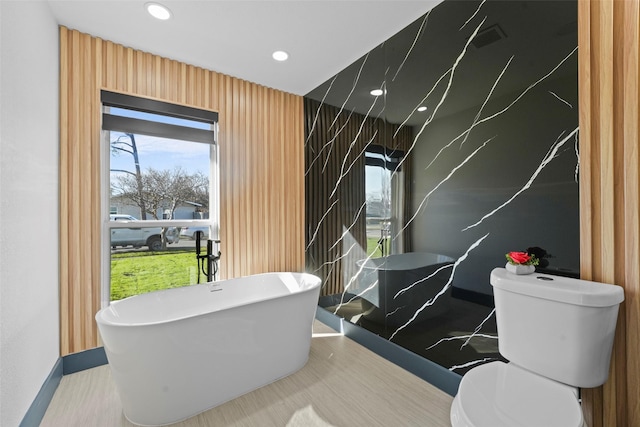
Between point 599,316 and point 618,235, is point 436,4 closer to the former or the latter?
point 618,235

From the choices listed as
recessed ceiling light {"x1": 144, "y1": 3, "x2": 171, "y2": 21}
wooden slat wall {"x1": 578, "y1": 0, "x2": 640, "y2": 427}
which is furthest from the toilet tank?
recessed ceiling light {"x1": 144, "y1": 3, "x2": 171, "y2": 21}

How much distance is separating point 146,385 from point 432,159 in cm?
228

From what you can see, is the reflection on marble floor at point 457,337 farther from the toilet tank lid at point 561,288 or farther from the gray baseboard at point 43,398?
the gray baseboard at point 43,398

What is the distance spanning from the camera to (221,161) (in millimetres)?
2867

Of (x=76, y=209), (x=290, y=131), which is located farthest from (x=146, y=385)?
(x=290, y=131)

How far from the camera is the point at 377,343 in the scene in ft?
8.04

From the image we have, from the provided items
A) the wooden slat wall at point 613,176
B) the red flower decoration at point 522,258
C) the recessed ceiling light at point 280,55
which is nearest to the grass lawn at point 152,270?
the red flower decoration at point 522,258

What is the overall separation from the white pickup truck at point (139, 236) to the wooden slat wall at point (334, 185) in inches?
57.4

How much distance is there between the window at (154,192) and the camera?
2.42 meters

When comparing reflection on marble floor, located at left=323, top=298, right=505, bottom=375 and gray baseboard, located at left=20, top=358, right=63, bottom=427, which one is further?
reflection on marble floor, located at left=323, top=298, right=505, bottom=375

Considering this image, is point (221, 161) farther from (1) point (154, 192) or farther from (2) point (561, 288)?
(2) point (561, 288)

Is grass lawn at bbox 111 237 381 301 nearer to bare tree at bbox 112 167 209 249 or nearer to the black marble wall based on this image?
bare tree at bbox 112 167 209 249

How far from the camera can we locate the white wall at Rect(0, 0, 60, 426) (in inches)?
52.4

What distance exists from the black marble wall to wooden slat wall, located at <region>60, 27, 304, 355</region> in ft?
2.67
